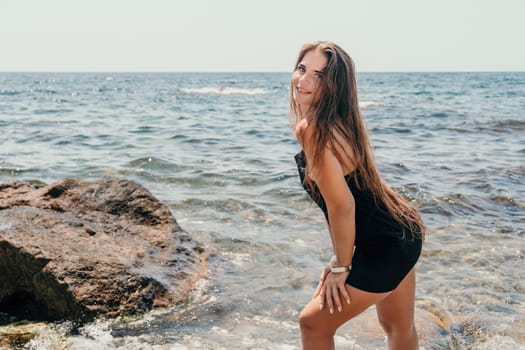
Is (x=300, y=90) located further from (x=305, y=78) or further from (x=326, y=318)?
(x=326, y=318)

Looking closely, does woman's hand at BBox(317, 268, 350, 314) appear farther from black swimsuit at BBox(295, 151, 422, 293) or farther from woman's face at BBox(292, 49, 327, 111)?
woman's face at BBox(292, 49, 327, 111)

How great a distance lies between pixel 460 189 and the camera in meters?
10.2

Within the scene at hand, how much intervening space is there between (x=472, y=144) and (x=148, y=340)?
43.9ft

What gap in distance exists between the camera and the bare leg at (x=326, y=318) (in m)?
2.93

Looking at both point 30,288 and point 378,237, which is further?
point 30,288

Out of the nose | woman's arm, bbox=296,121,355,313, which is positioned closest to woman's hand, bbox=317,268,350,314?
woman's arm, bbox=296,121,355,313

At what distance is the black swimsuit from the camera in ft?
9.59

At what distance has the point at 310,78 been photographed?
2982 millimetres

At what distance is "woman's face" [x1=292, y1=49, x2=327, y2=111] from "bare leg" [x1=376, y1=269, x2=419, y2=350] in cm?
112

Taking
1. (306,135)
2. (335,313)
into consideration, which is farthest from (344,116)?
(335,313)

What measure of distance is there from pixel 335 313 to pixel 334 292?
110mm

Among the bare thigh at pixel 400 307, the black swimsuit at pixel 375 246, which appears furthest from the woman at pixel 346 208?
the bare thigh at pixel 400 307

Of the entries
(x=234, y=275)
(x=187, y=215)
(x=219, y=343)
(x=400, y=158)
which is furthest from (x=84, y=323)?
(x=400, y=158)

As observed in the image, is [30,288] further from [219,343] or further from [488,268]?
[488,268]
